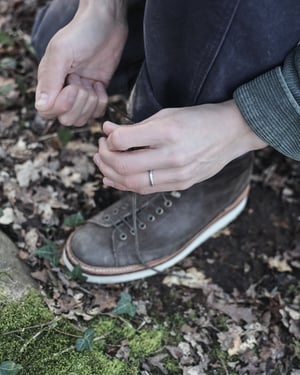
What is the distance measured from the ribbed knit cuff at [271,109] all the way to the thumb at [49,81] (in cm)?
66

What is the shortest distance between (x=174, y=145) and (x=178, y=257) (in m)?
0.91

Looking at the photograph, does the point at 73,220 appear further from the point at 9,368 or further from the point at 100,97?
the point at 9,368

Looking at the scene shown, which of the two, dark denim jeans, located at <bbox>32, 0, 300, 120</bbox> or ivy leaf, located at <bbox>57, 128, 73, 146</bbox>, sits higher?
dark denim jeans, located at <bbox>32, 0, 300, 120</bbox>

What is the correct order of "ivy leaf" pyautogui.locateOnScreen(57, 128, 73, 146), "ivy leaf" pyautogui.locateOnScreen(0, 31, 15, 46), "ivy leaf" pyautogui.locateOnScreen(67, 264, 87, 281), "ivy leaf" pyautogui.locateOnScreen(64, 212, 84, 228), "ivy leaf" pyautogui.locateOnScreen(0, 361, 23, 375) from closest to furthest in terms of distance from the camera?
"ivy leaf" pyautogui.locateOnScreen(0, 361, 23, 375), "ivy leaf" pyautogui.locateOnScreen(67, 264, 87, 281), "ivy leaf" pyautogui.locateOnScreen(64, 212, 84, 228), "ivy leaf" pyautogui.locateOnScreen(57, 128, 73, 146), "ivy leaf" pyautogui.locateOnScreen(0, 31, 15, 46)

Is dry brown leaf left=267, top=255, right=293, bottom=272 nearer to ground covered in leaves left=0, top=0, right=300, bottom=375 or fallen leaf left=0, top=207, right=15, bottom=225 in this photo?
ground covered in leaves left=0, top=0, right=300, bottom=375

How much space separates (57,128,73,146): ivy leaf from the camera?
2797 mm

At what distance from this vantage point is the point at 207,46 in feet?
5.65

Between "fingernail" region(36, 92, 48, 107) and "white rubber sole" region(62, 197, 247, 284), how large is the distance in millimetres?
694

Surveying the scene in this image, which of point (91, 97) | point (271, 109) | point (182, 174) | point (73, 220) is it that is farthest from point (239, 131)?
point (73, 220)

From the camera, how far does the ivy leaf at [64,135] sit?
2.80 meters

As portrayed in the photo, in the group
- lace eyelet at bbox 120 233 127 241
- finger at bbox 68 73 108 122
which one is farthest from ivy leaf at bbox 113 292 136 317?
finger at bbox 68 73 108 122

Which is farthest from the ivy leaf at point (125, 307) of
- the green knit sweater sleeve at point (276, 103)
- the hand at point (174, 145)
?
the green knit sweater sleeve at point (276, 103)

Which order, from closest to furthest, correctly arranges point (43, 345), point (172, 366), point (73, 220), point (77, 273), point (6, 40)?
point (43, 345) < point (172, 366) < point (77, 273) < point (73, 220) < point (6, 40)

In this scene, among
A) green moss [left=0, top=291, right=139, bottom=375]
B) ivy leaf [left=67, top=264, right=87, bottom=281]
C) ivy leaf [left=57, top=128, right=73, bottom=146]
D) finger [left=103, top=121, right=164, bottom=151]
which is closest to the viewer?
finger [left=103, top=121, right=164, bottom=151]
